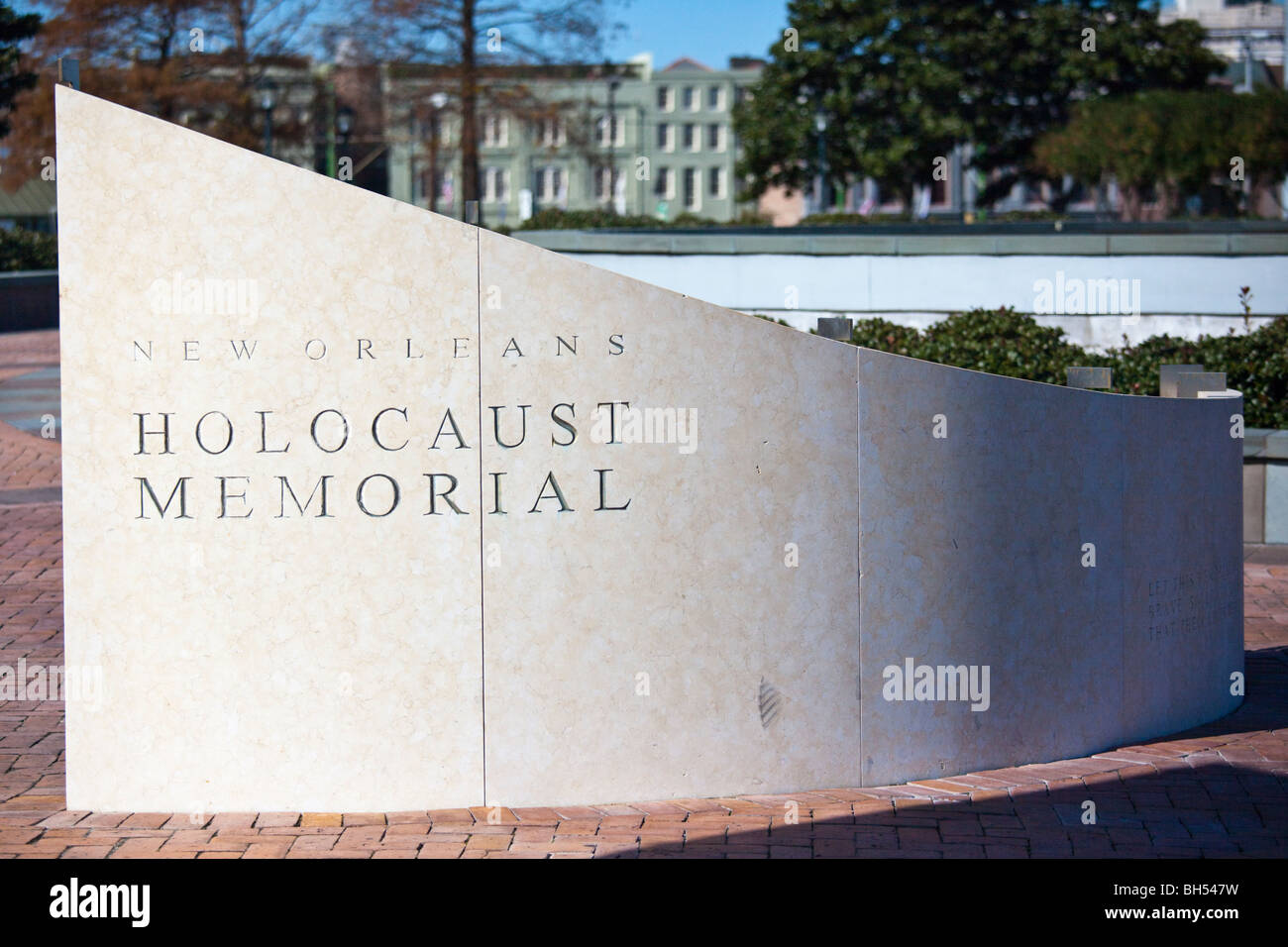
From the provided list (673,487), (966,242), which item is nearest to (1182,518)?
(673,487)

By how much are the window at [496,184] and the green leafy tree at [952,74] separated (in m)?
44.2

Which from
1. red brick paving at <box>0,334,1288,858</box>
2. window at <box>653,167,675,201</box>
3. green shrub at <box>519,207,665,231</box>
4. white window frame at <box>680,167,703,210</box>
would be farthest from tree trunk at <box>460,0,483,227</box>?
white window frame at <box>680,167,703,210</box>

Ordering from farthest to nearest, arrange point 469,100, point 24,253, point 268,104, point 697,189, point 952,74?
point 697,189 → point 952,74 → point 268,104 → point 469,100 → point 24,253

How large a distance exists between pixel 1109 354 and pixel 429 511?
8.98 m

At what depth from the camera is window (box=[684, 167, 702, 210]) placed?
10944 cm

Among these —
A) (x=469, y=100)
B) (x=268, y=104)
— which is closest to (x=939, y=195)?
(x=469, y=100)

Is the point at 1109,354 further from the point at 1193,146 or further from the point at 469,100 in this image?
the point at 469,100

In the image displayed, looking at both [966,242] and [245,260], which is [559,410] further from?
[966,242]

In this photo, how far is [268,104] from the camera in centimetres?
3847

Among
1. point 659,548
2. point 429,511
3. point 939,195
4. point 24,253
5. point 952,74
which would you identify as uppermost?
point 952,74

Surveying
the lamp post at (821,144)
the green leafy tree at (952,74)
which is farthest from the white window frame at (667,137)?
the lamp post at (821,144)

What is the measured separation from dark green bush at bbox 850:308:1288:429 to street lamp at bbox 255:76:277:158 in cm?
2767

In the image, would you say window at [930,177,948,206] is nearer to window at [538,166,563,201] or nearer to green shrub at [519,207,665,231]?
window at [538,166,563,201]

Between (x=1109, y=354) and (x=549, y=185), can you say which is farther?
(x=549, y=185)
